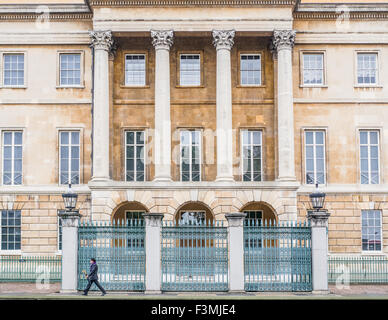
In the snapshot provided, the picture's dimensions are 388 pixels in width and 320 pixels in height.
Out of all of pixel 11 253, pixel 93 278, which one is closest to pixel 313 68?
pixel 93 278

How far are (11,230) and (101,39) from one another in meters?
12.3

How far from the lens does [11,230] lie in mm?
37594

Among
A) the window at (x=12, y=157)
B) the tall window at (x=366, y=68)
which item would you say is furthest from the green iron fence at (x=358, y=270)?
the window at (x=12, y=157)

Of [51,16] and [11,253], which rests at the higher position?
[51,16]

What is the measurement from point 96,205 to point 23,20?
1241cm

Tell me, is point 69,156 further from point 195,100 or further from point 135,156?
point 195,100

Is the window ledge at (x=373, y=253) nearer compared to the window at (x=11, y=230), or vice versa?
the window ledge at (x=373, y=253)

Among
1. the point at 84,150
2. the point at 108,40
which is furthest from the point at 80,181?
the point at 108,40

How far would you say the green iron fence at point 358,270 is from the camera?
112ft

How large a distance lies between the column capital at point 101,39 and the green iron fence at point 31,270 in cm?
1220

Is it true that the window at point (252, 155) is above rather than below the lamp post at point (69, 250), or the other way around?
above

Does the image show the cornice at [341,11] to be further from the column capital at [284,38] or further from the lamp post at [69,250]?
the lamp post at [69,250]

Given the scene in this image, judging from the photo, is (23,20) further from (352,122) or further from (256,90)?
(352,122)

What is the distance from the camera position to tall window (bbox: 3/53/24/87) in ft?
127
